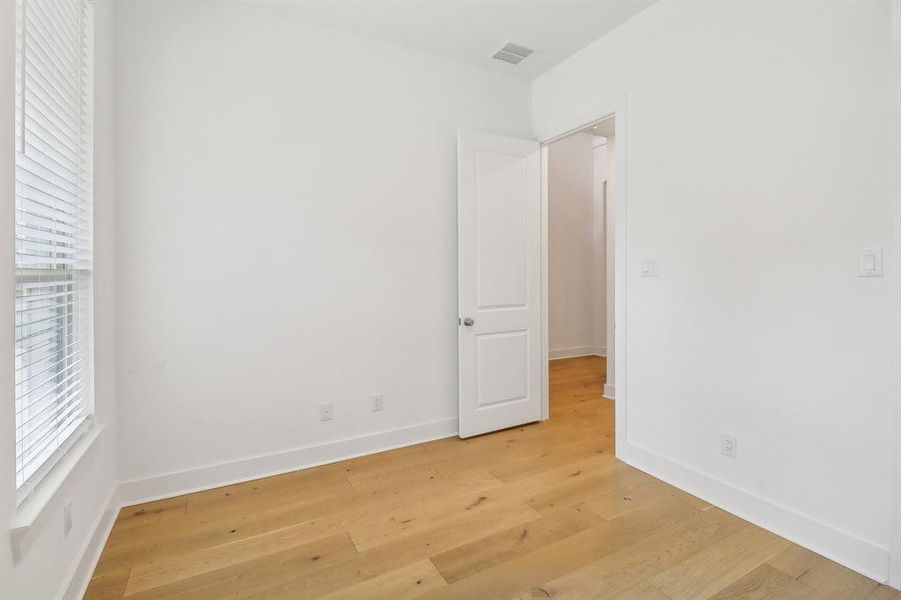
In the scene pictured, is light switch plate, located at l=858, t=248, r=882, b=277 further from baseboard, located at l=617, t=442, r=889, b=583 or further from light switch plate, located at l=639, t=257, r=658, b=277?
baseboard, located at l=617, t=442, r=889, b=583

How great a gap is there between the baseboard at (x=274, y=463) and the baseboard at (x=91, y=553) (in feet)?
0.49

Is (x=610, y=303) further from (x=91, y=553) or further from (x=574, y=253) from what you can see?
(x=91, y=553)

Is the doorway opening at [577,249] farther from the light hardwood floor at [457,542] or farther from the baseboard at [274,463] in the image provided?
the light hardwood floor at [457,542]

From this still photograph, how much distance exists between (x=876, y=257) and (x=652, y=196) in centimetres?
112

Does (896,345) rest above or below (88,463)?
above

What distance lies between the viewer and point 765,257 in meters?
2.11

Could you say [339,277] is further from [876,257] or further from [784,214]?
[876,257]

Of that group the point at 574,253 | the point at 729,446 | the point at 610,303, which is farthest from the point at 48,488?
the point at 574,253

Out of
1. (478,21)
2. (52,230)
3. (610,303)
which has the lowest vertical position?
(610,303)

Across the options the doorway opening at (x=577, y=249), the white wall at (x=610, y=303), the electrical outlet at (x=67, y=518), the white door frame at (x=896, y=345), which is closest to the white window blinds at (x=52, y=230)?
the electrical outlet at (x=67, y=518)

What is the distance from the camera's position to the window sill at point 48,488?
1.20 meters

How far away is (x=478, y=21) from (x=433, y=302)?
6.25ft

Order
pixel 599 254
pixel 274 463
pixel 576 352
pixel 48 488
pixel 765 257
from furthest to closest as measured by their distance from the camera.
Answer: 1. pixel 599 254
2. pixel 576 352
3. pixel 274 463
4. pixel 765 257
5. pixel 48 488

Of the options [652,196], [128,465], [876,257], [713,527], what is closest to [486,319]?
[652,196]
